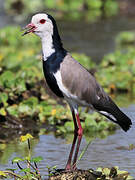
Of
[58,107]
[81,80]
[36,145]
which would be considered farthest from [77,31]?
[81,80]

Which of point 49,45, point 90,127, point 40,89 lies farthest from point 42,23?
point 40,89

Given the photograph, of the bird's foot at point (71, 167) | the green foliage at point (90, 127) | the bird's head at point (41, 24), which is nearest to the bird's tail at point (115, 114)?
the bird's foot at point (71, 167)

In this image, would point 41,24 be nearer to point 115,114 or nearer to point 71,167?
point 115,114

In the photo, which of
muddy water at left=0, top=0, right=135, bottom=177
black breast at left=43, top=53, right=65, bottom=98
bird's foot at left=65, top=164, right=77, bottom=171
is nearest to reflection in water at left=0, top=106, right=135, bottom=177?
muddy water at left=0, top=0, right=135, bottom=177

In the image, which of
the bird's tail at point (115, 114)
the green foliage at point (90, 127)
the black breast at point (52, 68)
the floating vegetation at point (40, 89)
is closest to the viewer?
the black breast at point (52, 68)

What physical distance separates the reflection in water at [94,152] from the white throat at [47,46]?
1.15 metres

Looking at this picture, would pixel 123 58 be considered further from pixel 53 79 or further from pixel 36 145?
pixel 53 79

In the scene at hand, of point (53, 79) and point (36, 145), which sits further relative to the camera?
point (36, 145)

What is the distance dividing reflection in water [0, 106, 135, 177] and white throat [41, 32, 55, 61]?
1.15m

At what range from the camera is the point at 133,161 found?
5.66 metres

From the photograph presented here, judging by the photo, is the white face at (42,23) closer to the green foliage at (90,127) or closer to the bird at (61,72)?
the bird at (61,72)

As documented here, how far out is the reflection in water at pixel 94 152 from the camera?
18.6 feet

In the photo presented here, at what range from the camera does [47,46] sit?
213 inches

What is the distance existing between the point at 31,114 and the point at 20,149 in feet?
3.24
